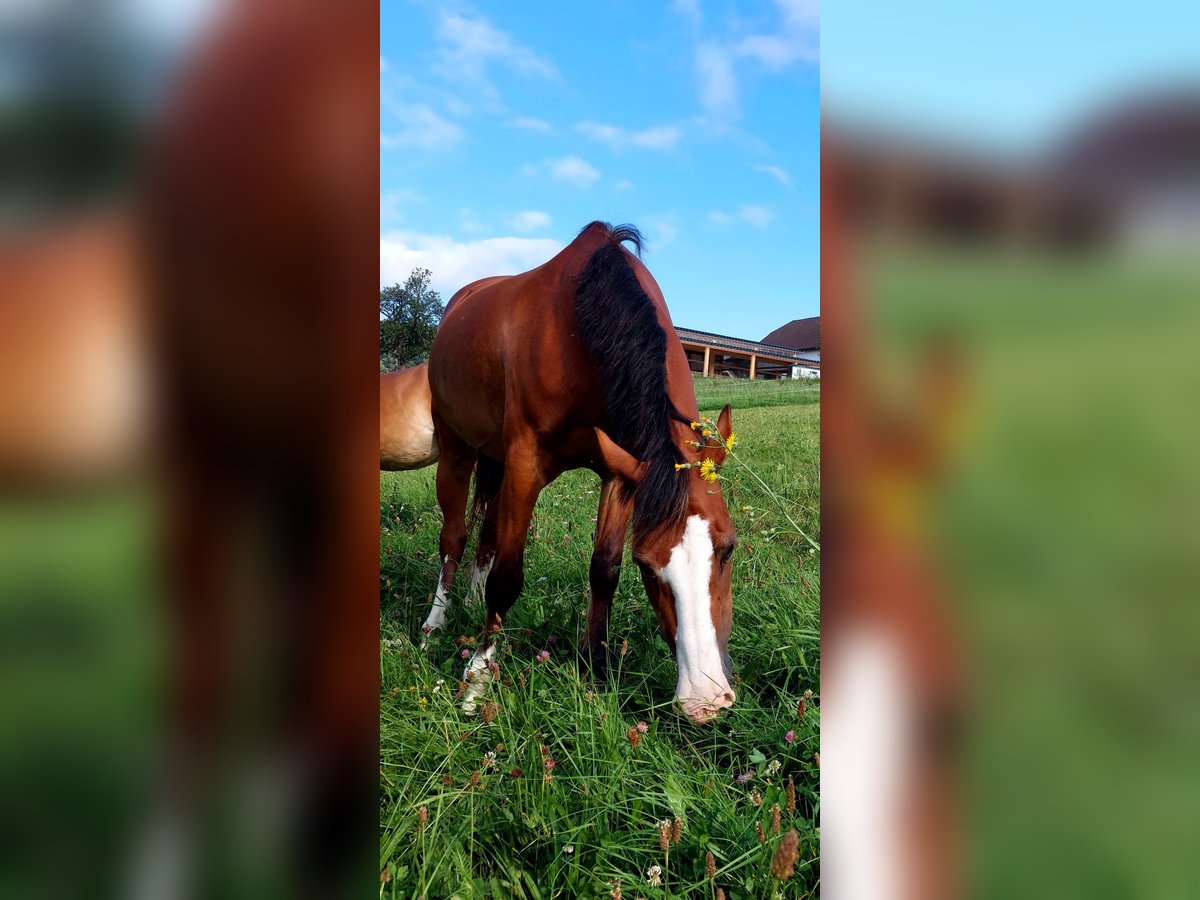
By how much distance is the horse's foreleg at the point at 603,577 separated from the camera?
9.98ft

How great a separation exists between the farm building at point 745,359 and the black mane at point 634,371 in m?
13.0

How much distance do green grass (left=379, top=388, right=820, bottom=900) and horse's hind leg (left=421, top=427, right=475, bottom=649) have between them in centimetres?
73

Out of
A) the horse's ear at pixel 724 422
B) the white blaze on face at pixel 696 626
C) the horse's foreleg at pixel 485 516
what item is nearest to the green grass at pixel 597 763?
the white blaze on face at pixel 696 626

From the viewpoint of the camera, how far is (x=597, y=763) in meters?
2.11

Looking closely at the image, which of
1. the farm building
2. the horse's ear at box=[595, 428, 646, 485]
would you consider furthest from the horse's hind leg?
the farm building

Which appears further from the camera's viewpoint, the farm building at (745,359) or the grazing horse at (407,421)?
the farm building at (745,359)

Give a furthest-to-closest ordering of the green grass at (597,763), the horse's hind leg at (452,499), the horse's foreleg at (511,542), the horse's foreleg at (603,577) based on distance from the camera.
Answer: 1. the horse's hind leg at (452,499)
2. the horse's foreleg at (511,542)
3. the horse's foreleg at (603,577)
4. the green grass at (597,763)

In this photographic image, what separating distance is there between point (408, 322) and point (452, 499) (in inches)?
644
